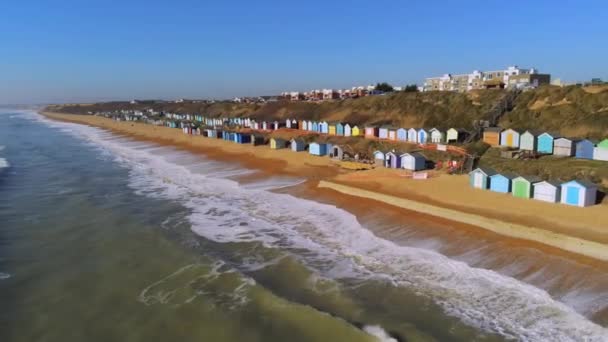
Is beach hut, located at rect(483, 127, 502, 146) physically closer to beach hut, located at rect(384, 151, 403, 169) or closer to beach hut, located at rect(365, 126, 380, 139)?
beach hut, located at rect(384, 151, 403, 169)

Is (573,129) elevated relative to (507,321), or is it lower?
elevated

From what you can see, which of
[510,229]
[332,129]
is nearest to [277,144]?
[332,129]

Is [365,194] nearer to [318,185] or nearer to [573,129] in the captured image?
[318,185]

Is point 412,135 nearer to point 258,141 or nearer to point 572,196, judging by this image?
point 258,141

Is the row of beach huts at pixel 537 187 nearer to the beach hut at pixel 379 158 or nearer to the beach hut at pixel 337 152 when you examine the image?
the beach hut at pixel 379 158

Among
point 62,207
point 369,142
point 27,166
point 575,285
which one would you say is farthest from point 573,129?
point 27,166
